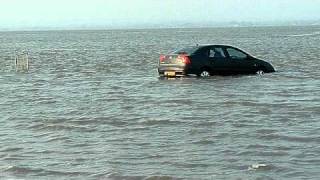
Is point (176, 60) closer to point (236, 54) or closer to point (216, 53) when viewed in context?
point (216, 53)

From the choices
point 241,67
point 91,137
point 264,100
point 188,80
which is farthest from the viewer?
point 241,67

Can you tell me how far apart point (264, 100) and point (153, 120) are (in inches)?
155

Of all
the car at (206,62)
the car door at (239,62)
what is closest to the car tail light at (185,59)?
the car at (206,62)

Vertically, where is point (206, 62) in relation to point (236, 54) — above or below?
below

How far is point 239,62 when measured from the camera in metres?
23.3

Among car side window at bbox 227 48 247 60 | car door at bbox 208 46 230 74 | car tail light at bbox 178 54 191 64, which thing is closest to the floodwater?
car tail light at bbox 178 54 191 64

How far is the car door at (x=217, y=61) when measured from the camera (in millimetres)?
22844

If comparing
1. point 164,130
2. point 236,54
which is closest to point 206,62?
point 236,54

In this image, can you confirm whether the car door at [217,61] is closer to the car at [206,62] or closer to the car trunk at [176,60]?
the car at [206,62]

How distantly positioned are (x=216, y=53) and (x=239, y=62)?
0.88m

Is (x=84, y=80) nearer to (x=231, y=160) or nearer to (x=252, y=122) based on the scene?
(x=252, y=122)

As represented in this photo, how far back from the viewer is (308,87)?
19047mm

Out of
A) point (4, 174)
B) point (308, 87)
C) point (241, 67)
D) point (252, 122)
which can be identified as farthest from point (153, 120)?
point (241, 67)

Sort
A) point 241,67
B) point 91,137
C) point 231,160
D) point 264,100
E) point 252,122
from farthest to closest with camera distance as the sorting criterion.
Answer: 1. point 241,67
2. point 264,100
3. point 252,122
4. point 91,137
5. point 231,160
